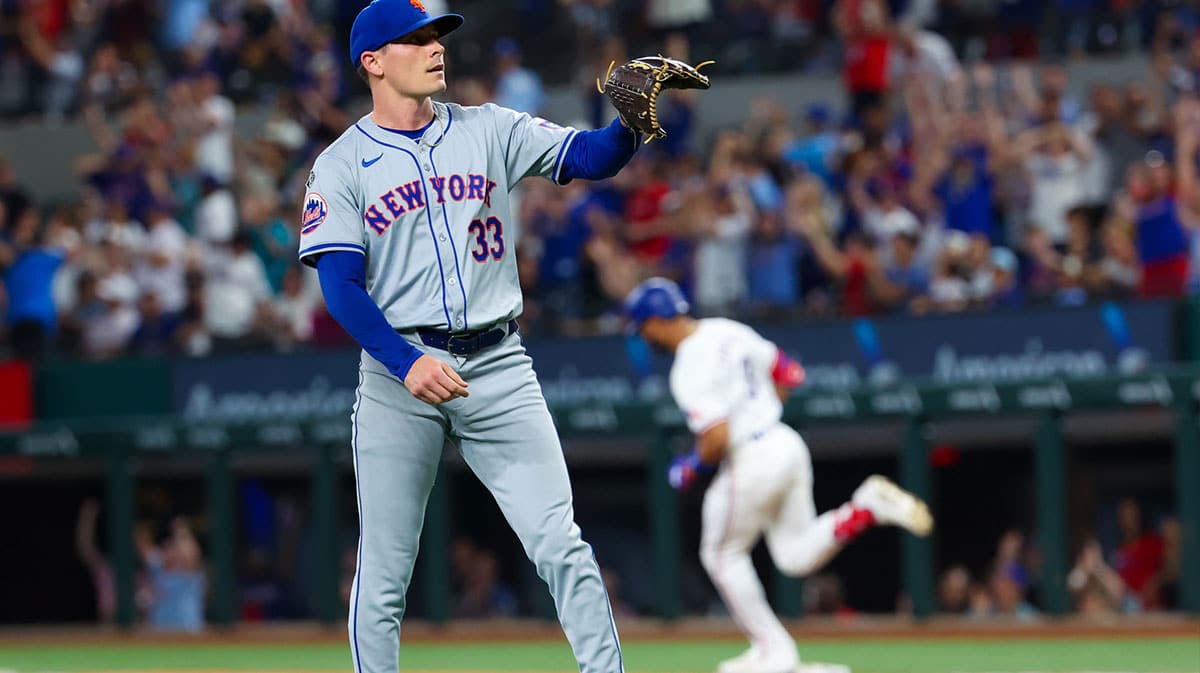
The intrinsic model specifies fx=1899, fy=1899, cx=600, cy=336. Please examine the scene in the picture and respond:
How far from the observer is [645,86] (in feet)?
16.1

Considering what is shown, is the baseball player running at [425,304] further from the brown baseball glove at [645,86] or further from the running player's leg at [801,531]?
the running player's leg at [801,531]

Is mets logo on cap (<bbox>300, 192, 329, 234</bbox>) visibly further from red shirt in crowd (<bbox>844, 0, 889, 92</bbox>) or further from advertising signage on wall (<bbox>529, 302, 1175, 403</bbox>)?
red shirt in crowd (<bbox>844, 0, 889, 92</bbox>)

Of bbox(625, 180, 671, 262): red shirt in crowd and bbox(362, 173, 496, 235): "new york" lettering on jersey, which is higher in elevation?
bbox(625, 180, 671, 262): red shirt in crowd

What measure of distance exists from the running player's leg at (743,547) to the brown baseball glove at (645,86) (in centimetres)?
352

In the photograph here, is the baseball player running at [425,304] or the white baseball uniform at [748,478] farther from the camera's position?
the white baseball uniform at [748,478]

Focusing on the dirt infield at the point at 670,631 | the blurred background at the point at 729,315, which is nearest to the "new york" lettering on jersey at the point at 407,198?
the dirt infield at the point at 670,631

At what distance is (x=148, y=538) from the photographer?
13352mm

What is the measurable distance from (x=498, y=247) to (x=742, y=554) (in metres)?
3.52

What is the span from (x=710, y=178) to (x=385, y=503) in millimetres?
8135

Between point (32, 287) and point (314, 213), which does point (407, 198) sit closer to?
point (314, 213)

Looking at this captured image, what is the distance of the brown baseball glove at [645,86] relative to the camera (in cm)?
487

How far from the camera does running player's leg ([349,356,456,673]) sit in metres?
5.09

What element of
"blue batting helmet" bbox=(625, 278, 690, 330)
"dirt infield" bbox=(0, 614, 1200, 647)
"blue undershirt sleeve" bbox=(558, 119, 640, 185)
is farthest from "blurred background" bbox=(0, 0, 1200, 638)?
"blue undershirt sleeve" bbox=(558, 119, 640, 185)

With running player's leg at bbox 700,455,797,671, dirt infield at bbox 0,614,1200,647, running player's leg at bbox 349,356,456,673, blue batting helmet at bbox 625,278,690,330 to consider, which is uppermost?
blue batting helmet at bbox 625,278,690,330
